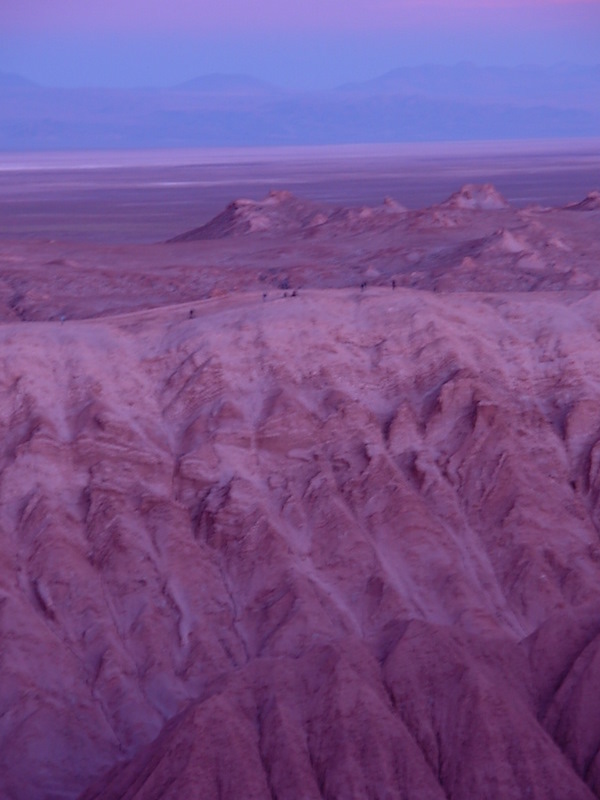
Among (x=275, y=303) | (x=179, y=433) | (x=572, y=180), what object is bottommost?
(x=572, y=180)

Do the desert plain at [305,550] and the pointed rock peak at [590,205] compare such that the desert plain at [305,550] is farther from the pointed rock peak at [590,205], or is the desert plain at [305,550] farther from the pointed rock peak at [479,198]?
the pointed rock peak at [590,205]

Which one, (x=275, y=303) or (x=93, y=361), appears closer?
(x=93, y=361)

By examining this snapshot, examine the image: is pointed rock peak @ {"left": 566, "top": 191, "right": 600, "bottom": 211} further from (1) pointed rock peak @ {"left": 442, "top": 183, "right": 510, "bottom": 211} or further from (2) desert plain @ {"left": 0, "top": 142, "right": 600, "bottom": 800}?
(2) desert plain @ {"left": 0, "top": 142, "right": 600, "bottom": 800}

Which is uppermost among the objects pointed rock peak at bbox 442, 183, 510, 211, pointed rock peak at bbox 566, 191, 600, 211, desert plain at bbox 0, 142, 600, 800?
desert plain at bbox 0, 142, 600, 800

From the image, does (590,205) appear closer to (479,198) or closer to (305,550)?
(479,198)

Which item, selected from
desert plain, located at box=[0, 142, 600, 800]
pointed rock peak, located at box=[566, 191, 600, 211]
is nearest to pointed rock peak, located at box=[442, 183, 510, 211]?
pointed rock peak, located at box=[566, 191, 600, 211]

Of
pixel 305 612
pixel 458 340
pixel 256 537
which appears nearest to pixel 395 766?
pixel 305 612

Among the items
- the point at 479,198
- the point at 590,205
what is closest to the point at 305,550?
the point at 590,205

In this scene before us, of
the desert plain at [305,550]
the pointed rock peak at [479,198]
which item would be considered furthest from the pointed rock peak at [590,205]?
the desert plain at [305,550]

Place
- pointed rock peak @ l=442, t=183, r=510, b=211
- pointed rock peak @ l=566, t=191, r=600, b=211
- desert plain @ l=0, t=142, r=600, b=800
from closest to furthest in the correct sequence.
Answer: desert plain @ l=0, t=142, r=600, b=800 < pointed rock peak @ l=566, t=191, r=600, b=211 < pointed rock peak @ l=442, t=183, r=510, b=211

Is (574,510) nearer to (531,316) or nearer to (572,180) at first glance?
(531,316)
